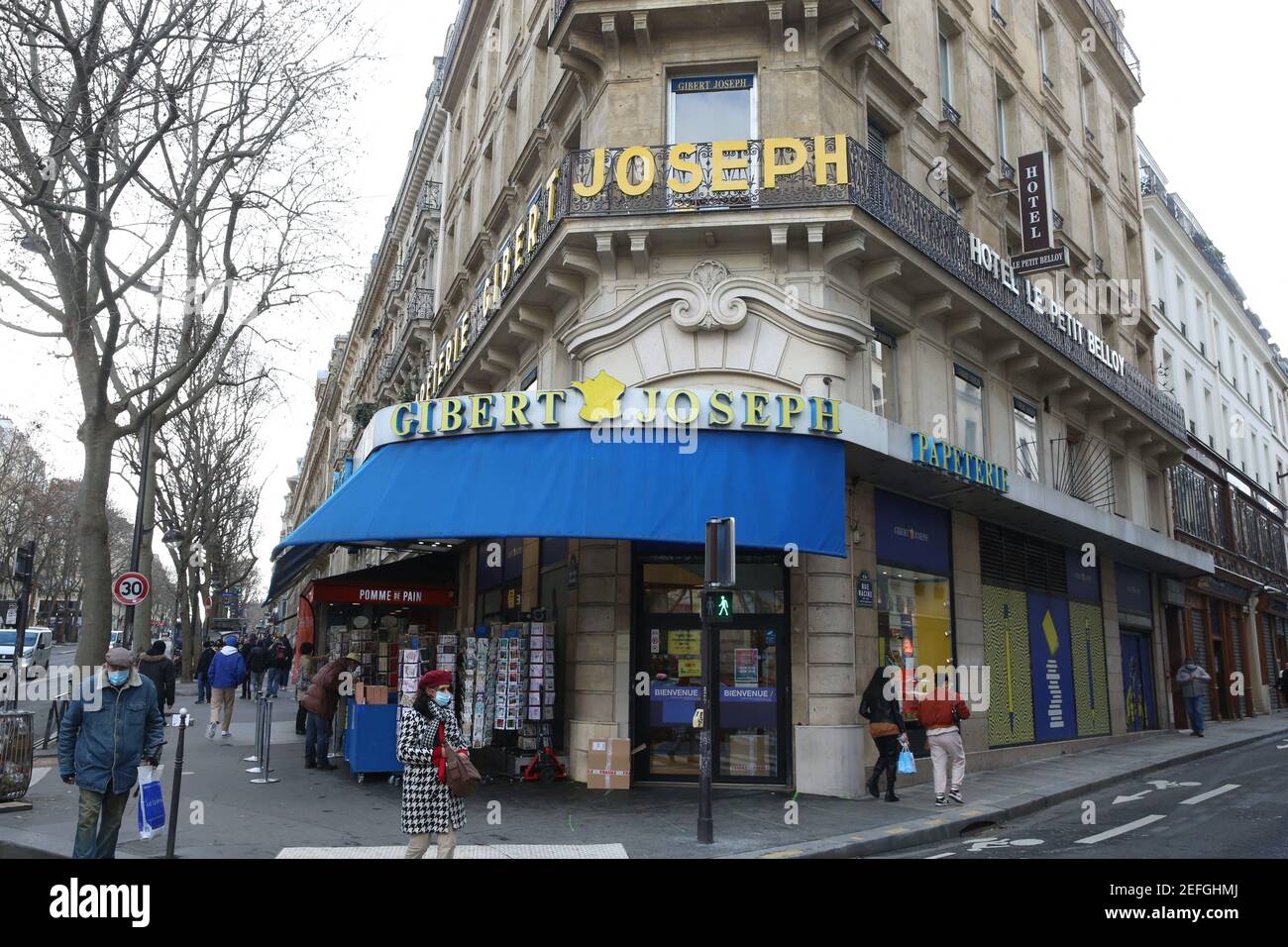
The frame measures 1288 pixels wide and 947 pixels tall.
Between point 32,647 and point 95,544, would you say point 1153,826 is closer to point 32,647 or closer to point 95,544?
point 95,544

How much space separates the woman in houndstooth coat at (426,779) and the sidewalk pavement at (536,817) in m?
1.14

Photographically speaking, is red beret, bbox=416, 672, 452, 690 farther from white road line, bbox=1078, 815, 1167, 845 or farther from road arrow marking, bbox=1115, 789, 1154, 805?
road arrow marking, bbox=1115, 789, 1154, 805

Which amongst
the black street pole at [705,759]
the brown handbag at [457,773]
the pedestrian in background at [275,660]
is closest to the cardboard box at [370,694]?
the black street pole at [705,759]

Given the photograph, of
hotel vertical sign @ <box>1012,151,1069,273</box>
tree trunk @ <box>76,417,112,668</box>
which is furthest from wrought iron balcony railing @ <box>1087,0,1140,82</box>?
tree trunk @ <box>76,417,112,668</box>

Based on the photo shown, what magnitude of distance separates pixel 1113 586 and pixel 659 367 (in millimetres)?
13721

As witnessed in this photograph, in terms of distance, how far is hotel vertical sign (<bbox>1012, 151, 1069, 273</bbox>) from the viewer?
1775 cm

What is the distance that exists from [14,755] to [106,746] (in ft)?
11.4

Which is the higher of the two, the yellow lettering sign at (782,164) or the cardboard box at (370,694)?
the yellow lettering sign at (782,164)

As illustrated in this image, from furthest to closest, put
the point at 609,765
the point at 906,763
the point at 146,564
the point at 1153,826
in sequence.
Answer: the point at 146,564
the point at 609,765
the point at 906,763
the point at 1153,826

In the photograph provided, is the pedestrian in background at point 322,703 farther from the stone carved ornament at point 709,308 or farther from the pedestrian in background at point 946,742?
the pedestrian in background at point 946,742

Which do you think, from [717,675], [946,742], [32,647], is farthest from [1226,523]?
[32,647]

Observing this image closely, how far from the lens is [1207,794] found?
12297 millimetres

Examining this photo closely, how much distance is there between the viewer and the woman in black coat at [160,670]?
44.6 ft
